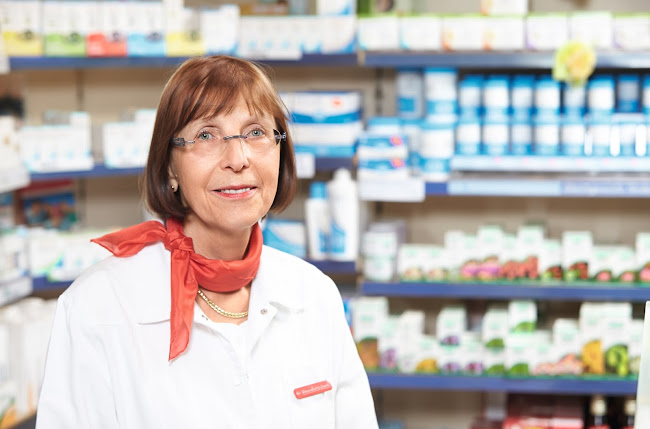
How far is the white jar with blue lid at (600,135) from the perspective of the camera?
3727mm

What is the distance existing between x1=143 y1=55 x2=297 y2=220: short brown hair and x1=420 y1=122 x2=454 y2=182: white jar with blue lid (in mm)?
2098

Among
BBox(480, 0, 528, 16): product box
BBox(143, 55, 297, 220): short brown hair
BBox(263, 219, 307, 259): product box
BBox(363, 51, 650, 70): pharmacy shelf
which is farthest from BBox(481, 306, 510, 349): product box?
BBox(143, 55, 297, 220): short brown hair

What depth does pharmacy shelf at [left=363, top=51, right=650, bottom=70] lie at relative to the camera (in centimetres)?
366

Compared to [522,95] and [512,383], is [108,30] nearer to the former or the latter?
[522,95]

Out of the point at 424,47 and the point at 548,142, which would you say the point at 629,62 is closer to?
the point at 548,142

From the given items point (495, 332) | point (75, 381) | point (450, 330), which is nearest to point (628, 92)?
point (495, 332)

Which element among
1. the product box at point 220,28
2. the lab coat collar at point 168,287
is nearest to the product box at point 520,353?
the product box at point 220,28

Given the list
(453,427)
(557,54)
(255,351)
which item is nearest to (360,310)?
(453,427)

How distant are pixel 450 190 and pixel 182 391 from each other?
2.35 m

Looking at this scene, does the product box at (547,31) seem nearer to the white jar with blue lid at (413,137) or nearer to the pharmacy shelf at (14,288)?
the white jar with blue lid at (413,137)

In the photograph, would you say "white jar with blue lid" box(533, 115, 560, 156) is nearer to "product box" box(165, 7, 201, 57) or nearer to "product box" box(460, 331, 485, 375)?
"product box" box(460, 331, 485, 375)

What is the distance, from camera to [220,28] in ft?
12.8

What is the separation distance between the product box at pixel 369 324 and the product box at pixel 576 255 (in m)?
0.82

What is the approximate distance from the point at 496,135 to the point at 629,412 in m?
1.33
